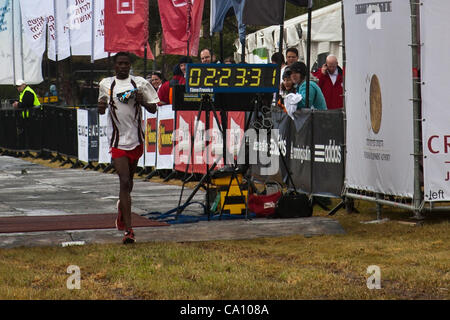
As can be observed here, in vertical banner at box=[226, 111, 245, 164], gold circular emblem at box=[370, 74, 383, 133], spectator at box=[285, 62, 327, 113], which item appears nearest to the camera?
gold circular emblem at box=[370, 74, 383, 133]

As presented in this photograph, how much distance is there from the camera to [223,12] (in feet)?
52.1

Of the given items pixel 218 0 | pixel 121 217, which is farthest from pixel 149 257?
pixel 218 0

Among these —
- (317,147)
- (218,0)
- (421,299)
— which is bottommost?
(421,299)

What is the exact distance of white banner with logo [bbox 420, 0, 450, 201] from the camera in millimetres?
12070

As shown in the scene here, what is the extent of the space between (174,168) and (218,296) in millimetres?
12289

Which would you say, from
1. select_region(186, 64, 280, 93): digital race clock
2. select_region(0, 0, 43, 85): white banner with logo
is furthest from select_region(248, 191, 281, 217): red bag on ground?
select_region(0, 0, 43, 85): white banner with logo

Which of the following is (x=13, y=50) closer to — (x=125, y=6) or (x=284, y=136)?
(x=125, y=6)

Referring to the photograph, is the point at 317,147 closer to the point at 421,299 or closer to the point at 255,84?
the point at 255,84

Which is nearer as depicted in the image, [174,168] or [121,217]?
[121,217]

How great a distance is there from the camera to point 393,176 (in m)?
12.8

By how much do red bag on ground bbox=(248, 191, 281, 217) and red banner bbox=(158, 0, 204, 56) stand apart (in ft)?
23.8

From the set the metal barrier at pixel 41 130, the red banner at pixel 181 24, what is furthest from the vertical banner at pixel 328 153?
the metal barrier at pixel 41 130

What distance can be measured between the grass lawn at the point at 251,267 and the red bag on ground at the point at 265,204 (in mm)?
1101

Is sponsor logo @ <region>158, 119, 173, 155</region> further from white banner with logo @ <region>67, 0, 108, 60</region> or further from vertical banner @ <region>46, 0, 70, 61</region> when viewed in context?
vertical banner @ <region>46, 0, 70, 61</region>
